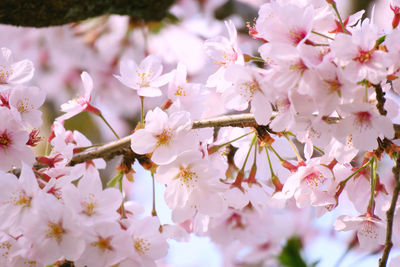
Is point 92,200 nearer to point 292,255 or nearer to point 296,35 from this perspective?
point 296,35

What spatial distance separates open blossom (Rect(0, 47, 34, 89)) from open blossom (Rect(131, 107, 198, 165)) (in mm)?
372

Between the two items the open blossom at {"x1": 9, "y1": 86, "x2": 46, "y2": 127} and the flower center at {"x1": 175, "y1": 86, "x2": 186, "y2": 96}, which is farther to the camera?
the flower center at {"x1": 175, "y1": 86, "x2": 186, "y2": 96}

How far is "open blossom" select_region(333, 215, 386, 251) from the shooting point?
1.37m

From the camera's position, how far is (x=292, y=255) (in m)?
2.42

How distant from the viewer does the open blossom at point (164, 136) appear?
1279 millimetres

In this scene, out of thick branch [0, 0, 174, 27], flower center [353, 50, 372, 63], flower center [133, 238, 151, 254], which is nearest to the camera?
flower center [353, 50, 372, 63]

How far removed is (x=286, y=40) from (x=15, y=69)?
73 cm

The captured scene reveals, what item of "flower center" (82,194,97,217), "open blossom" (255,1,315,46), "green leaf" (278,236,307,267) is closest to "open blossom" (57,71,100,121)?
"flower center" (82,194,97,217)

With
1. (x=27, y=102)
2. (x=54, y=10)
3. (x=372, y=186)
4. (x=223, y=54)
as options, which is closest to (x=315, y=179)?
(x=372, y=186)

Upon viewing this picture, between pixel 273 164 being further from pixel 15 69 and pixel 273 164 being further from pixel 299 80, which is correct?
pixel 15 69

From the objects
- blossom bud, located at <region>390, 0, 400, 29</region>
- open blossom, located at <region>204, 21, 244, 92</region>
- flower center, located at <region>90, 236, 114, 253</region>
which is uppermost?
blossom bud, located at <region>390, 0, 400, 29</region>

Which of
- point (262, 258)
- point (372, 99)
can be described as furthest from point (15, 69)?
point (262, 258)

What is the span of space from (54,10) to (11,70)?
46cm

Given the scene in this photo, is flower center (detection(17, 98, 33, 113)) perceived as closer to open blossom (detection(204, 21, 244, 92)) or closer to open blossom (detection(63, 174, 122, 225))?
open blossom (detection(63, 174, 122, 225))
